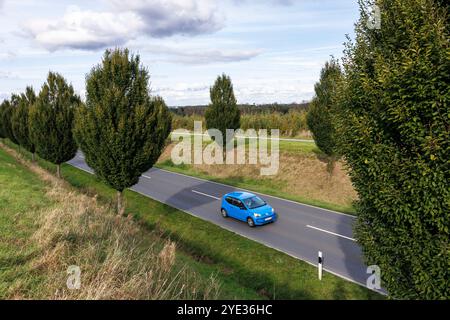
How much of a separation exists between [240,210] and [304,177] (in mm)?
10453

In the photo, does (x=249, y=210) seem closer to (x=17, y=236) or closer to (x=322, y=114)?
(x=322, y=114)

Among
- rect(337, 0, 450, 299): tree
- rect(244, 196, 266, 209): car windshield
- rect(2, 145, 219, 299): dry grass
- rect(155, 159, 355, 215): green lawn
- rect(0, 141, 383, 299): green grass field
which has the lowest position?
rect(0, 141, 383, 299): green grass field

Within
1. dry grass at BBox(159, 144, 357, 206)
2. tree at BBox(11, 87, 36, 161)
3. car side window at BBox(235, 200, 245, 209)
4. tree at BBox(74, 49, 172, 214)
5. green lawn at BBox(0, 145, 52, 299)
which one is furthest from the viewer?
tree at BBox(11, 87, 36, 161)

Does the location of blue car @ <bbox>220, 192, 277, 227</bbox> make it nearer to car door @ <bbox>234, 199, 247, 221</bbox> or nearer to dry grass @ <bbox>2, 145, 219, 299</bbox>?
car door @ <bbox>234, 199, 247, 221</bbox>

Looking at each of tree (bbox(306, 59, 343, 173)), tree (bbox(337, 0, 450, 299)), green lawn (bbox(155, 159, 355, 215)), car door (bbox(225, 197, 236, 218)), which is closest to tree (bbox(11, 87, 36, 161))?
green lawn (bbox(155, 159, 355, 215))

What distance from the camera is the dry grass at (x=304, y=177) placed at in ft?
72.8

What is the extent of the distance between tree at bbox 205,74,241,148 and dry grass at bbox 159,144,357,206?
A: 4069mm

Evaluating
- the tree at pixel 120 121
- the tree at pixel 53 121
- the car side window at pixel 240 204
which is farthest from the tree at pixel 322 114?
the tree at pixel 53 121

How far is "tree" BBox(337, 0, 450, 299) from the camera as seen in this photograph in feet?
14.1

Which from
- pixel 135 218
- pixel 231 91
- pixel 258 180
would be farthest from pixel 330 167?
pixel 135 218
